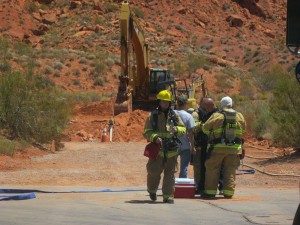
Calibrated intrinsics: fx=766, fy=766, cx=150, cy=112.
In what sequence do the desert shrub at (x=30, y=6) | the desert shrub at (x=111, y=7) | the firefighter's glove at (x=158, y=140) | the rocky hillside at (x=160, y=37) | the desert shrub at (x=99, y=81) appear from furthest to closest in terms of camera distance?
1. the desert shrub at (x=30, y=6)
2. the desert shrub at (x=111, y=7)
3. the rocky hillside at (x=160, y=37)
4. the desert shrub at (x=99, y=81)
5. the firefighter's glove at (x=158, y=140)

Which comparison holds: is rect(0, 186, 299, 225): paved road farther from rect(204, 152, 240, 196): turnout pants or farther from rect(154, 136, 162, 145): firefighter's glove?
rect(154, 136, 162, 145): firefighter's glove

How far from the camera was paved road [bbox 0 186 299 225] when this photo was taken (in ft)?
35.0

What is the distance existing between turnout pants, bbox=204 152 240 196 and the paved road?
0.75ft

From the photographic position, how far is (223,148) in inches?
542

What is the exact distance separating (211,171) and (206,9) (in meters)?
80.7

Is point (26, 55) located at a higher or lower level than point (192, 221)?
higher

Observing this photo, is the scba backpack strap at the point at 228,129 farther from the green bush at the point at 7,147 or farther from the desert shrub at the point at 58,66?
the desert shrub at the point at 58,66

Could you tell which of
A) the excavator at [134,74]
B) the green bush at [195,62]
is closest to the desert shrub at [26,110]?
the excavator at [134,74]

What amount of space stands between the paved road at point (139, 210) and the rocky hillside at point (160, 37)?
4725 cm

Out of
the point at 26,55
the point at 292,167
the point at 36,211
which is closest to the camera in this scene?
the point at 36,211

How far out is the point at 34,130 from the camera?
26391 millimetres

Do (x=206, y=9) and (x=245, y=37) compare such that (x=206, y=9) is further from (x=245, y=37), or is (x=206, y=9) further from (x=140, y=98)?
(x=140, y=98)

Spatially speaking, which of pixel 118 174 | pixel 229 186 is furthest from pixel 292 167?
pixel 229 186

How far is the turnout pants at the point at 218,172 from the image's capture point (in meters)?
13.8
